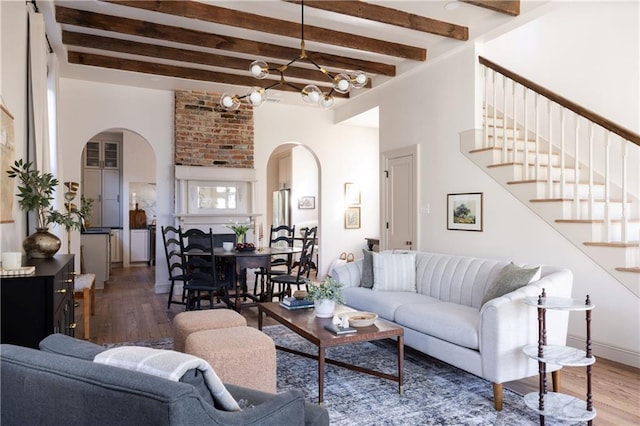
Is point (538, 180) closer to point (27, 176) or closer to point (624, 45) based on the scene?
point (624, 45)

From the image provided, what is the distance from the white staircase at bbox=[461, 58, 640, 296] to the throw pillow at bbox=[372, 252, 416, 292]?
1377mm

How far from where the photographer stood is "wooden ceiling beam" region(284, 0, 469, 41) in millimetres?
4188

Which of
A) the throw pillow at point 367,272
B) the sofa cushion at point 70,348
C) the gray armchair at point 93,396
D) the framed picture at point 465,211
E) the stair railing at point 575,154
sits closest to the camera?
the gray armchair at point 93,396

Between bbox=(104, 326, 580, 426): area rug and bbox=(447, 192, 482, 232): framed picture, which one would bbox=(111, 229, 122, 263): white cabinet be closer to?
bbox=(104, 326, 580, 426): area rug

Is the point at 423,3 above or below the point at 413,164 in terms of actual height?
above

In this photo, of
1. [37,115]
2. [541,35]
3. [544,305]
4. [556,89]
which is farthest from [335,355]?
[541,35]

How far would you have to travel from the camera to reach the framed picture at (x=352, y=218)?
843 centimetres

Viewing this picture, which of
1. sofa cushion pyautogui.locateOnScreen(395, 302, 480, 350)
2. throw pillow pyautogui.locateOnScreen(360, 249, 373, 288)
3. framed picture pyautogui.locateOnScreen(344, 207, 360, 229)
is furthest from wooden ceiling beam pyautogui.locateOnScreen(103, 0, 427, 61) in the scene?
framed picture pyautogui.locateOnScreen(344, 207, 360, 229)

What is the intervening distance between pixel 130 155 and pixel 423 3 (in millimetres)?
8195

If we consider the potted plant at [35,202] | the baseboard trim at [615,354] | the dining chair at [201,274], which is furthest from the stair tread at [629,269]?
the potted plant at [35,202]

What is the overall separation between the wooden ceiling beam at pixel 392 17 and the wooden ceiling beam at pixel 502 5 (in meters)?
0.60

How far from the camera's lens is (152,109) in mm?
6930

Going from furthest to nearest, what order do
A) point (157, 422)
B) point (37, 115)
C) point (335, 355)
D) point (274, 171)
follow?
1. point (274, 171)
2. point (335, 355)
3. point (37, 115)
4. point (157, 422)

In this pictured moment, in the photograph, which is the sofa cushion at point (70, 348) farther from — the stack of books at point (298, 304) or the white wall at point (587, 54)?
the white wall at point (587, 54)
